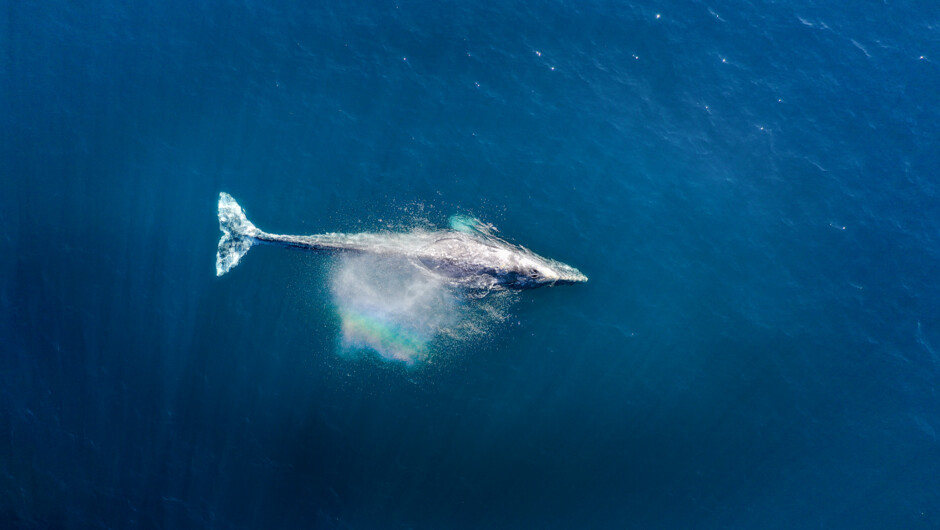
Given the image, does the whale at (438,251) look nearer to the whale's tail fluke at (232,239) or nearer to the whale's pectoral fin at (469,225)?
the whale's tail fluke at (232,239)

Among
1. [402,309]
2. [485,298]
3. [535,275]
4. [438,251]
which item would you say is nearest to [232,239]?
[402,309]

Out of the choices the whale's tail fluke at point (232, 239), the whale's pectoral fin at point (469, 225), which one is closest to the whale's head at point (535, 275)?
the whale's pectoral fin at point (469, 225)

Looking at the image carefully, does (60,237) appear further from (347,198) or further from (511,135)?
(511,135)

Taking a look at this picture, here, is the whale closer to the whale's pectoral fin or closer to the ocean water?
the whale's pectoral fin

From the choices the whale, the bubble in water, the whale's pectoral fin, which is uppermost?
the whale's pectoral fin

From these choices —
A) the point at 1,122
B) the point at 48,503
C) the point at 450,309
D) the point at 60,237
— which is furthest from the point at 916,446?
the point at 1,122

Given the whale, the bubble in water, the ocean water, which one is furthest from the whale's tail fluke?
the bubble in water
